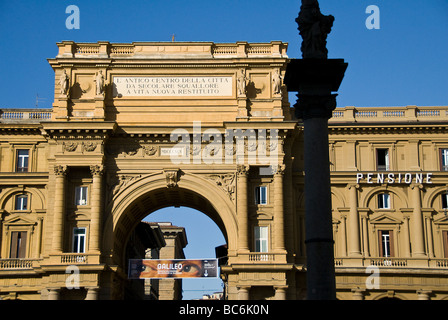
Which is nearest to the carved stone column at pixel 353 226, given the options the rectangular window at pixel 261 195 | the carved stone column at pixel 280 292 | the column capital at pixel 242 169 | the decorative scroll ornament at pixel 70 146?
the rectangular window at pixel 261 195

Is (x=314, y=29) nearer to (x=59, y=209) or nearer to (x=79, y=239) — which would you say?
(x=59, y=209)

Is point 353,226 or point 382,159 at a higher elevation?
point 382,159

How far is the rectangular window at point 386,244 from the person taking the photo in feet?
194

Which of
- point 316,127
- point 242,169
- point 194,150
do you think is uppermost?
point 194,150

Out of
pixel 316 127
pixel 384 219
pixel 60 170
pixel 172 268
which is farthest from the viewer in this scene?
pixel 384 219

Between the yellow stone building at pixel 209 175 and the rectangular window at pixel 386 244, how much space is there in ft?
0.29

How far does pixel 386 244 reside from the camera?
59.5 m

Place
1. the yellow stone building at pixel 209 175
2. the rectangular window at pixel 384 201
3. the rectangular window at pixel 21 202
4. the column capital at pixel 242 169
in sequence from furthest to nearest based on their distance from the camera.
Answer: the rectangular window at pixel 384 201
the rectangular window at pixel 21 202
the column capital at pixel 242 169
the yellow stone building at pixel 209 175

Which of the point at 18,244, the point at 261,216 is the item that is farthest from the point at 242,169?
the point at 18,244

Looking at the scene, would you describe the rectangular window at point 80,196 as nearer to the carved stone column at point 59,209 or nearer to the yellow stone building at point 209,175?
the yellow stone building at point 209,175

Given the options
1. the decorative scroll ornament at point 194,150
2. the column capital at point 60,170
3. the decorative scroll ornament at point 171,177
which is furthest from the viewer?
the decorative scroll ornament at point 194,150

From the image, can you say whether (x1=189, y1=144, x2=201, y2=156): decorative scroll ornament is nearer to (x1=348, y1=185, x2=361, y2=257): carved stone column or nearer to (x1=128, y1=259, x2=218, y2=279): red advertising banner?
(x1=128, y1=259, x2=218, y2=279): red advertising banner

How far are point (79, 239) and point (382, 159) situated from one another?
2529 centimetres
